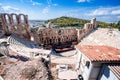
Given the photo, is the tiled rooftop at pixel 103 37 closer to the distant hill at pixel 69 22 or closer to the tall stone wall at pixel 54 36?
the tall stone wall at pixel 54 36

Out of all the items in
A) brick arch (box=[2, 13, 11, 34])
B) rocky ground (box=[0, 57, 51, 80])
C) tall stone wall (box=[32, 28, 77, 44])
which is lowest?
tall stone wall (box=[32, 28, 77, 44])

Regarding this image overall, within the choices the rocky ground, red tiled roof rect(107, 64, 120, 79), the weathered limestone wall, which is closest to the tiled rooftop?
the weathered limestone wall

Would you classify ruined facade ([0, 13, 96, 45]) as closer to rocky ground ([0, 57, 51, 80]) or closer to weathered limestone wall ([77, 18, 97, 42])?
weathered limestone wall ([77, 18, 97, 42])

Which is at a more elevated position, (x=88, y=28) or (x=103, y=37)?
(x=88, y=28)

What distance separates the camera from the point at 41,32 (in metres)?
43.9

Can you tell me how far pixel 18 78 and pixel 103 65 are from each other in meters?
10.4

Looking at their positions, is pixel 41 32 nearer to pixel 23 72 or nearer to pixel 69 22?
pixel 23 72

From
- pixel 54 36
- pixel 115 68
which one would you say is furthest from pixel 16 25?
pixel 115 68

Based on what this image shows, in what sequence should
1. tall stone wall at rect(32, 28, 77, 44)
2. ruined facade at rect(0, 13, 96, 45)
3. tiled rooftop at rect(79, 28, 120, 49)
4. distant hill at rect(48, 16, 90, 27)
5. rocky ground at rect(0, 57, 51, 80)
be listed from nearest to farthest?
rocky ground at rect(0, 57, 51, 80) → tiled rooftop at rect(79, 28, 120, 49) → ruined facade at rect(0, 13, 96, 45) → tall stone wall at rect(32, 28, 77, 44) → distant hill at rect(48, 16, 90, 27)

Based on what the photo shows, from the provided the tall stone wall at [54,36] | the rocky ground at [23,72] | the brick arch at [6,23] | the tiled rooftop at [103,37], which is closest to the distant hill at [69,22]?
the tall stone wall at [54,36]

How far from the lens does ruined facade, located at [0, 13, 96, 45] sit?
37656 mm

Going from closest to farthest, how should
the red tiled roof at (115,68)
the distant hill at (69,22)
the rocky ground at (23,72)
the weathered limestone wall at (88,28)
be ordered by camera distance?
the rocky ground at (23,72) < the red tiled roof at (115,68) < the weathered limestone wall at (88,28) < the distant hill at (69,22)

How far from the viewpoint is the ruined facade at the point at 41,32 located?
124ft

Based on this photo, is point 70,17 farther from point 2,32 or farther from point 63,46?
point 2,32
